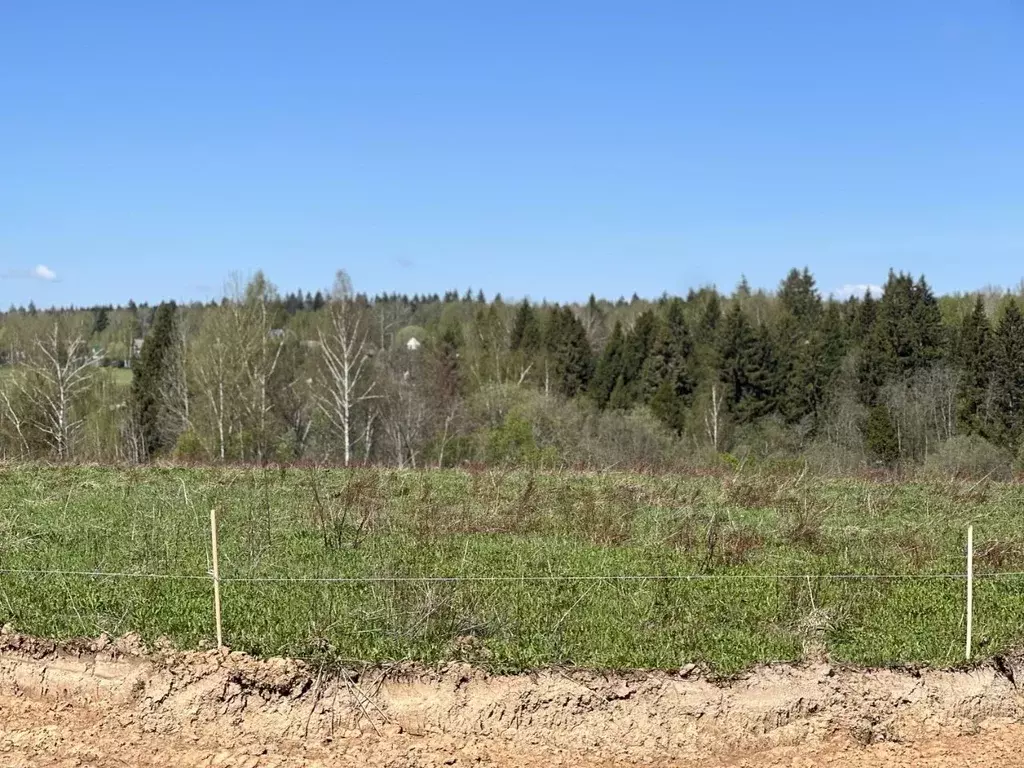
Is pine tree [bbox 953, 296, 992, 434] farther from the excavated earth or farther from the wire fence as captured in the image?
the excavated earth

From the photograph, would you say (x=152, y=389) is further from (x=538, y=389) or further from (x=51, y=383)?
(x=538, y=389)

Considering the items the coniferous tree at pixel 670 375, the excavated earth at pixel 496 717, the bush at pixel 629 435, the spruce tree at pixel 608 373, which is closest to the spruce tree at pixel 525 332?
the spruce tree at pixel 608 373

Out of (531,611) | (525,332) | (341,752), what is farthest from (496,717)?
(525,332)

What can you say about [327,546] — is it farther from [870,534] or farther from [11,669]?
[870,534]

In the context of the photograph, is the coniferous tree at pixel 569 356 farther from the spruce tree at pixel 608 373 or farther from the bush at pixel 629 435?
the bush at pixel 629 435

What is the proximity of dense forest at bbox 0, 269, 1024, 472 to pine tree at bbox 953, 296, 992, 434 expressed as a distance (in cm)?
9

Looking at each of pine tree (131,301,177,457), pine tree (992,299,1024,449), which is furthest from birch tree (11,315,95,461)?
pine tree (992,299,1024,449)

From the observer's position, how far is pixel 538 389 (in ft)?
171

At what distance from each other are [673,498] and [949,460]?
25443mm

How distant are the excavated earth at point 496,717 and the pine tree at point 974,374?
1603 inches

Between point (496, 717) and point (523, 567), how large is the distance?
3.05 m

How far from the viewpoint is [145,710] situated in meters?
7.01

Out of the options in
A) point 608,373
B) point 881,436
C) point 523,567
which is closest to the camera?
point 523,567

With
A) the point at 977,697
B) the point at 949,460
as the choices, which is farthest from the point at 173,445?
the point at 977,697
